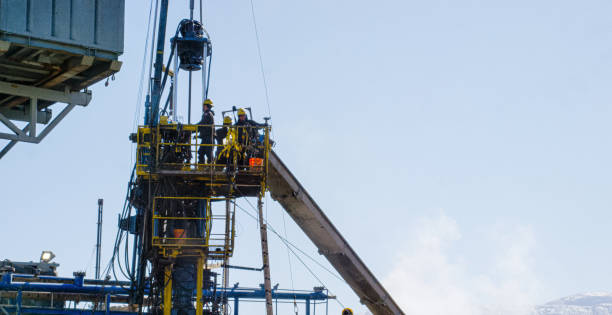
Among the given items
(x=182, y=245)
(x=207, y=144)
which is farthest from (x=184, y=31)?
(x=182, y=245)

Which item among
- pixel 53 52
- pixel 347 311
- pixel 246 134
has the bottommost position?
pixel 347 311

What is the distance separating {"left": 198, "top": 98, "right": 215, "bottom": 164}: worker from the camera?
24.7 metres

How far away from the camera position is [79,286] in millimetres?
26656

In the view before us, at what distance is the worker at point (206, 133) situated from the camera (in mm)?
24719

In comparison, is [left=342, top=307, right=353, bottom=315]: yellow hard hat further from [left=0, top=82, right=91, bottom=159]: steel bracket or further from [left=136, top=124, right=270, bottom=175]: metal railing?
[left=0, top=82, right=91, bottom=159]: steel bracket

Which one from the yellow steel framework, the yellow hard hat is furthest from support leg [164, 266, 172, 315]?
the yellow hard hat

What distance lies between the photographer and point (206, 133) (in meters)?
25.0

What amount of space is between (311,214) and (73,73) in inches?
308

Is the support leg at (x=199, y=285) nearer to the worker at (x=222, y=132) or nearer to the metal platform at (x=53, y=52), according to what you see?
the worker at (x=222, y=132)

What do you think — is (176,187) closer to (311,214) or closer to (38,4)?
(311,214)

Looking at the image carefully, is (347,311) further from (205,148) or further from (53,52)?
(53,52)

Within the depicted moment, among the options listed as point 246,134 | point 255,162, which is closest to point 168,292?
point 255,162

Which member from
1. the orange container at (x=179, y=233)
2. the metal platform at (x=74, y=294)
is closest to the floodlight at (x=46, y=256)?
the metal platform at (x=74, y=294)

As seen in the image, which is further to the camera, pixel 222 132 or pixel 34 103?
pixel 222 132
